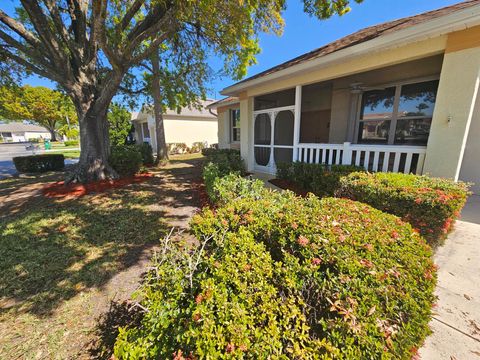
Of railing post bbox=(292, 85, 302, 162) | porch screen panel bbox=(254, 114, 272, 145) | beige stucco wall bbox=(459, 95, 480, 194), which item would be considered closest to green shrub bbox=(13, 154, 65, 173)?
porch screen panel bbox=(254, 114, 272, 145)

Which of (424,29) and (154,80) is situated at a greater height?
(154,80)

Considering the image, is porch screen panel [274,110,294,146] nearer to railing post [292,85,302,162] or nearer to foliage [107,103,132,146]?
railing post [292,85,302,162]

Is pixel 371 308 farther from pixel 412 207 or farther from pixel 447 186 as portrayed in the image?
pixel 447 186

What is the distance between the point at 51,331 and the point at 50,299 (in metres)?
0.60

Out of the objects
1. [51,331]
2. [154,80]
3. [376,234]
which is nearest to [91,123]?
[154,80]

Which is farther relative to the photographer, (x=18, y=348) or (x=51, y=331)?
(x=51, y=331)

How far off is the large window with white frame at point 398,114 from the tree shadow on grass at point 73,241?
608 cm

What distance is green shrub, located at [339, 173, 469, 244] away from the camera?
9.04 feet

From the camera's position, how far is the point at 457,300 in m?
2.32

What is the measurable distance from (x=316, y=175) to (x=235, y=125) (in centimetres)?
860

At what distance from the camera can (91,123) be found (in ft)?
24.4

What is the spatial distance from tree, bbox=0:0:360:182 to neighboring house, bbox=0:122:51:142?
83.0 meters

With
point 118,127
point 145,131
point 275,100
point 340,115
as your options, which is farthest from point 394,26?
point 145,131

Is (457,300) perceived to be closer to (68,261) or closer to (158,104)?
(68,261)
